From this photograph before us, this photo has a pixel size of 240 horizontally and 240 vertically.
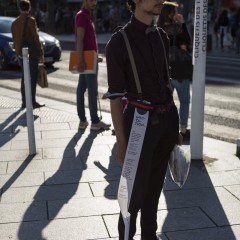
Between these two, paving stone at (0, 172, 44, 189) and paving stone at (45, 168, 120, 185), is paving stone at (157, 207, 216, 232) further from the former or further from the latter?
paving stone at (0, 172, 44, 189)

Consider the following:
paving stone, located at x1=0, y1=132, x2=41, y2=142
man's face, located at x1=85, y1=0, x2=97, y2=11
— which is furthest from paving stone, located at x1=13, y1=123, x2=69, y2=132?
man's face, located at x1=85, y1=0, x2=97, y2=11

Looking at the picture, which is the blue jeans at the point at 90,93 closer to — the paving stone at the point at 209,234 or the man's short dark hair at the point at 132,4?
the paving stone at the point at 209,234

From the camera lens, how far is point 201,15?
16.6 feet

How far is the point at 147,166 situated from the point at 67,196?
5.12 ft

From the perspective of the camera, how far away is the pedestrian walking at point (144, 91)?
113 inches

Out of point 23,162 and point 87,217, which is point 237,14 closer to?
point 23,162

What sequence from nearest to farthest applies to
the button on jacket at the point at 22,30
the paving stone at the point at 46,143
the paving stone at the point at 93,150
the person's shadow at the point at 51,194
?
1. the person's shadow at the point at 51,194
2. the paving stone at the point at 93,150
3. the paving stone at the point at 46,143
4. the button on jacket at the point at 22,30

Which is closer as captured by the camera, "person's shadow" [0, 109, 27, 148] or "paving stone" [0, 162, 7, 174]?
"paving stone" [0, 162, 7, 174]

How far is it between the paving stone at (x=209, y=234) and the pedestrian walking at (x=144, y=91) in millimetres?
559

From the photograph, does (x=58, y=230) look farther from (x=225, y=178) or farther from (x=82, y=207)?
(x=225, y=178)

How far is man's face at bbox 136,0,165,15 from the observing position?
112 inches

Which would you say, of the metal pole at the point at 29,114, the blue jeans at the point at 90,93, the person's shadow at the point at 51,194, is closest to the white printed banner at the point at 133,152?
the person's shadow at the point at 51,194

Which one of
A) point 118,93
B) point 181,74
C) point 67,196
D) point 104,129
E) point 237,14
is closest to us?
point 118,93

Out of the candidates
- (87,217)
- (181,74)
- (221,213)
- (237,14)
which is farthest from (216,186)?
(237,14)
